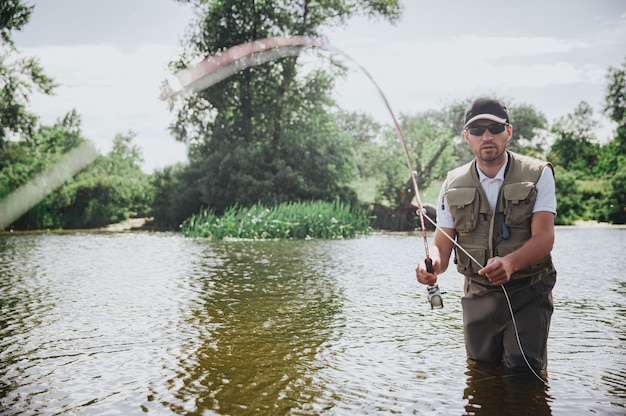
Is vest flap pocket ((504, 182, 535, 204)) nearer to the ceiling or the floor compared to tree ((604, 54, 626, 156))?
nearer to the floor

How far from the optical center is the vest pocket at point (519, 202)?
3.32 metres

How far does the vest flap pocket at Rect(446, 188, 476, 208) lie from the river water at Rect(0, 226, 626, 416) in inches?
40.0

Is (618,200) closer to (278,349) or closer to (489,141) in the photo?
(278,349)

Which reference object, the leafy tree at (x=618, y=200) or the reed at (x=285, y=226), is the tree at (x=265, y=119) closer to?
the reed at (x=285, y=226)

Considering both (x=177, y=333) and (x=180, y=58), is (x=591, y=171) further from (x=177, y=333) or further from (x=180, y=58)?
(x=177, y=333)

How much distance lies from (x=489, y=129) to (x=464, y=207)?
462mm

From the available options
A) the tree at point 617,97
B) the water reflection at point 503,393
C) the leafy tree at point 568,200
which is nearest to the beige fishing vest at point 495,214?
the water reflection at point 503,393

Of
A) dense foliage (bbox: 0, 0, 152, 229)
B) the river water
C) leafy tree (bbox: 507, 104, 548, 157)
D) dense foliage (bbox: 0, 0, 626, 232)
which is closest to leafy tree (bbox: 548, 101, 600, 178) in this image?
leafy tree (bbox: 507, 104, 548, 157)

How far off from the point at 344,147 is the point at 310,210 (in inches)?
394

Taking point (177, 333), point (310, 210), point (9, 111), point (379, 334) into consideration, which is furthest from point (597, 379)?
point (9, 111)

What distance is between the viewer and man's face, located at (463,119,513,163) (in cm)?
346

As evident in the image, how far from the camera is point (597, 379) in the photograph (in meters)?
3.61

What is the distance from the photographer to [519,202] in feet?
11.0

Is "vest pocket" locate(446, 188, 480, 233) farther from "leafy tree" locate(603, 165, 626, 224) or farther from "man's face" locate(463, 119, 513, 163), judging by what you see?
"leafy tree" locate(603, 165, 626, 224)
